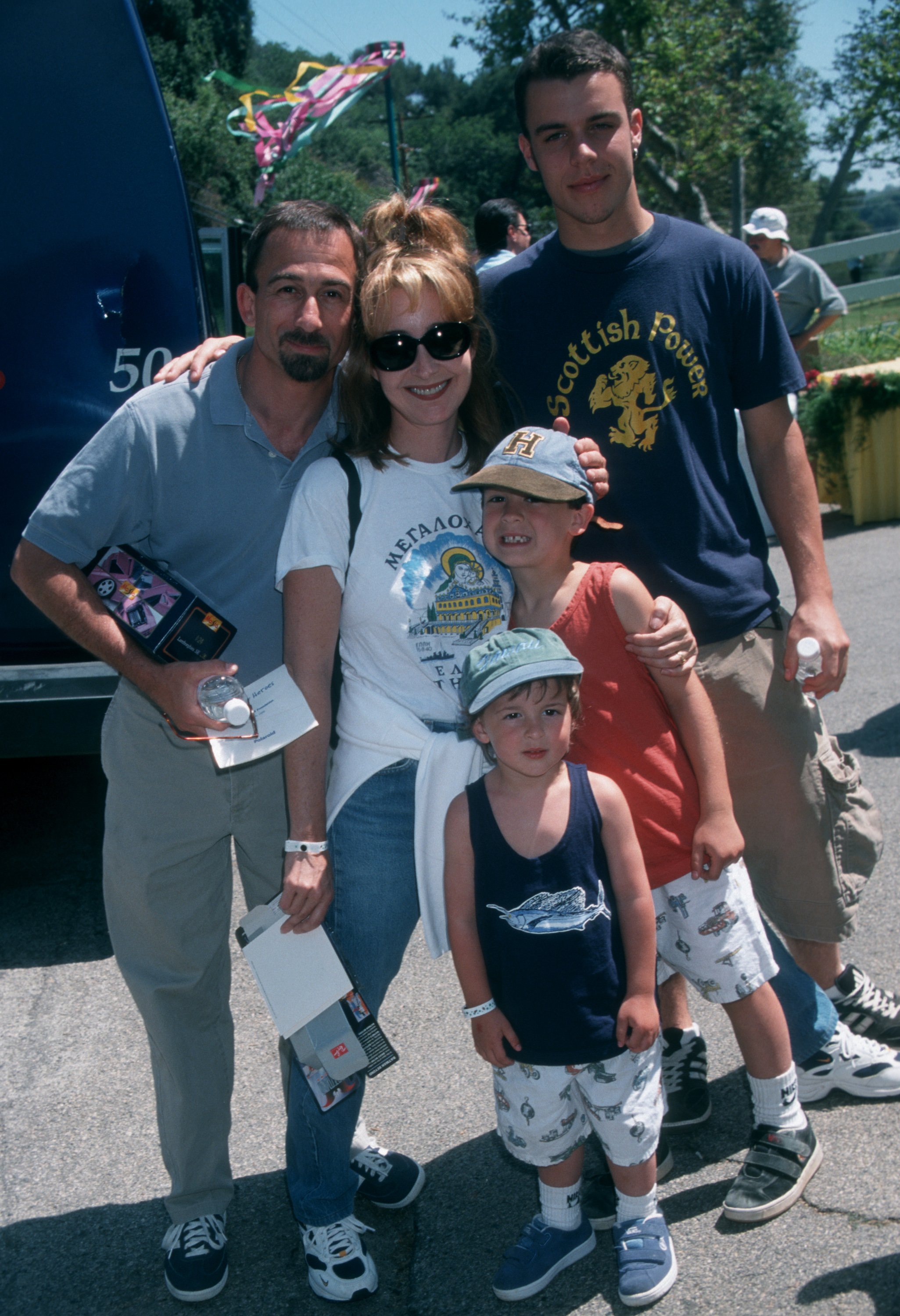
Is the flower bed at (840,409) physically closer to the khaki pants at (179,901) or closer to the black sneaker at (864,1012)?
the black sneaker at (864,1012)

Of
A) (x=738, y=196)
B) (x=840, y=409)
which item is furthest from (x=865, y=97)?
(x=840, y=409)

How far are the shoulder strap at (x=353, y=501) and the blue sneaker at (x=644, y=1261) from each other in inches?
55.9

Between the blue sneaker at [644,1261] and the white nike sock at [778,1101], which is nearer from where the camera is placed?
the blue sneaker at [644,1261]

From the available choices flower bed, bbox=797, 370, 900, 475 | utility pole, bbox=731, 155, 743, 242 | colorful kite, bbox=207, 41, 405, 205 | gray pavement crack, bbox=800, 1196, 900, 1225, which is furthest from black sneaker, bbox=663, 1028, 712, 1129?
utility pole, bbox=731, 155, 743, 242

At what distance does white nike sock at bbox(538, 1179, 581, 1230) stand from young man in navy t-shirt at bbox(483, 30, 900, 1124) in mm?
667

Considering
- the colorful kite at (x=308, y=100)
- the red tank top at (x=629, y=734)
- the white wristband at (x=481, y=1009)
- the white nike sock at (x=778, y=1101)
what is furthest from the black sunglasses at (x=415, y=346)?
the colorful kite at (x=308, y=100)

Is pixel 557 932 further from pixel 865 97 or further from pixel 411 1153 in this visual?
pixel 865 97

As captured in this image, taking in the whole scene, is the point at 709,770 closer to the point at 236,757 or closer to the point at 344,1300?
the point at 236,757

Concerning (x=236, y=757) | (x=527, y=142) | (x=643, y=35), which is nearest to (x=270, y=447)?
(x=236, y=757)

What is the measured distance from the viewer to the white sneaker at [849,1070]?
104 inches

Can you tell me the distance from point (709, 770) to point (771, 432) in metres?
0.79

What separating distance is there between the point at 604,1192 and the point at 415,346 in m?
1.82

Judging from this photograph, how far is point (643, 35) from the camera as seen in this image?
20.1 metres

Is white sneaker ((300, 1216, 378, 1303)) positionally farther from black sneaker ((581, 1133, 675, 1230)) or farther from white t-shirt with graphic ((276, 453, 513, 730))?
white t-shirt with graphic ((276, 453, 513, 730))
